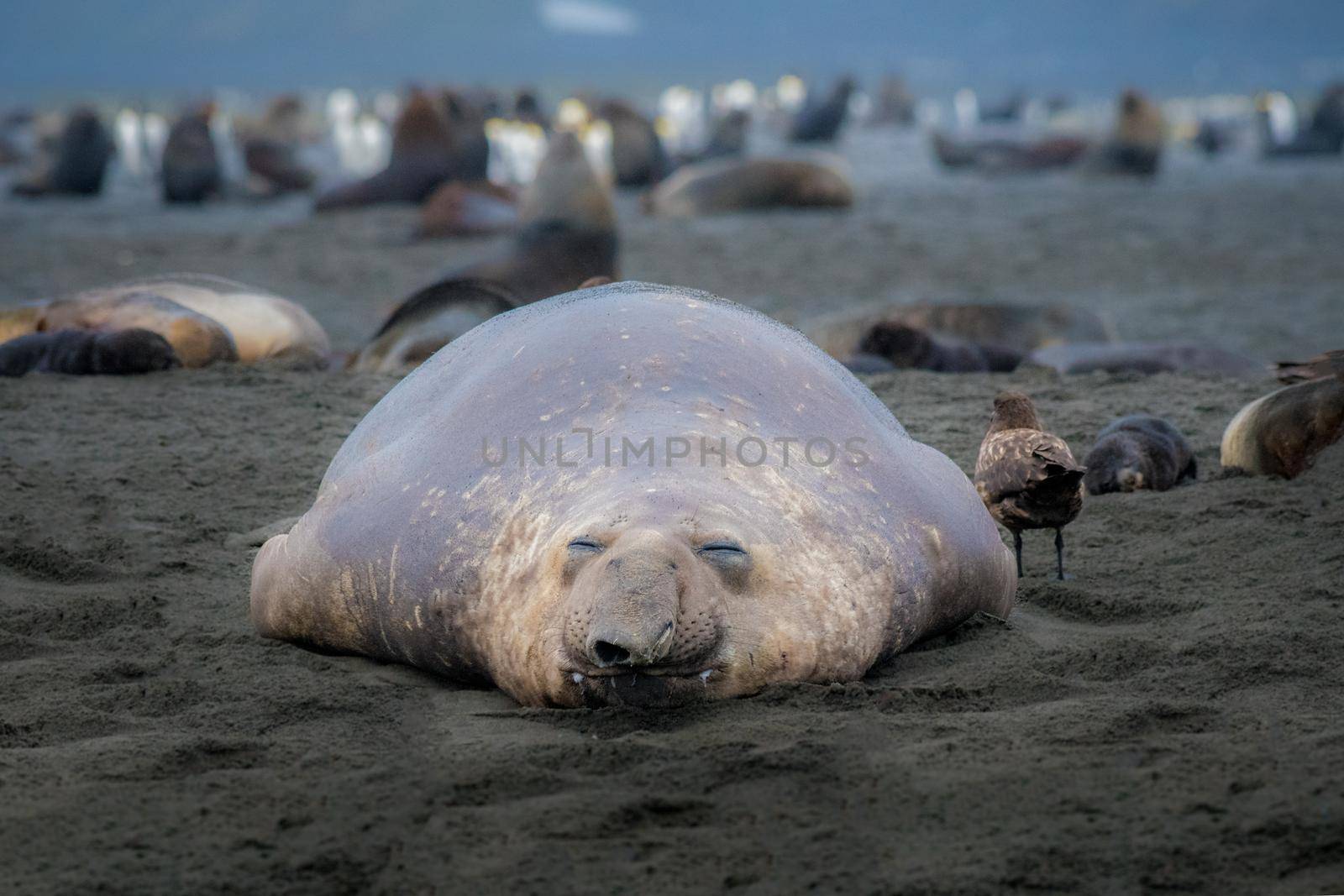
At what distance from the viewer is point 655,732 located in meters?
3.07

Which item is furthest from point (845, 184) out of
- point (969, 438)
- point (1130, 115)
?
point (969, 438)

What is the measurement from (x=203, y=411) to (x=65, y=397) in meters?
0.62

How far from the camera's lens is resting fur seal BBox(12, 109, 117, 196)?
73.1 ft

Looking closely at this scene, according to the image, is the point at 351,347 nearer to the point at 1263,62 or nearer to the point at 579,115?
the point at 579,115

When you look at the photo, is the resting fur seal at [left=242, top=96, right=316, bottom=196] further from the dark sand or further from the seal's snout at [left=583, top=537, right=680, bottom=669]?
the seal's snout at [left=583, top=537, right=680, bottom=669]

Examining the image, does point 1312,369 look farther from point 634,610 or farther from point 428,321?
point 428,321

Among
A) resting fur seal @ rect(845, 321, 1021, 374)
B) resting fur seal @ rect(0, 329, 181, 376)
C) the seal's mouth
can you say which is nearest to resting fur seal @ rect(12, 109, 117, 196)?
resting fur seal @ rect(0, 329, 181, 376)

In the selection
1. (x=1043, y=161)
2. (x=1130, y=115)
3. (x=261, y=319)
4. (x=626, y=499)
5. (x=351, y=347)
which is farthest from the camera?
(x=1043, y=161)

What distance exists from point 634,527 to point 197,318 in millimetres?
5086

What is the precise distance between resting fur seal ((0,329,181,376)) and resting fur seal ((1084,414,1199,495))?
416cm

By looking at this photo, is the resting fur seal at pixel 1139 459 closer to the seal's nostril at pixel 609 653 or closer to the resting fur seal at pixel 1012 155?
the seal's nostril at pixel 609 653

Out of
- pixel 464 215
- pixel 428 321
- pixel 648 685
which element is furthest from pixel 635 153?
pixel 648 685

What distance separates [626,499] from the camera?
3309 mm

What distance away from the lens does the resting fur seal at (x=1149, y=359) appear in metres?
7.82
